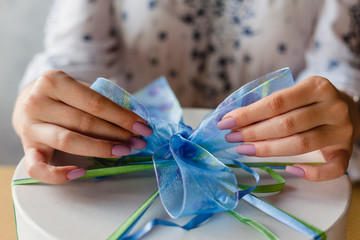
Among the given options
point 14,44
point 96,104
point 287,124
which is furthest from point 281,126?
point 14,44

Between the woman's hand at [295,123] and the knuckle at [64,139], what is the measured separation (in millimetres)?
180

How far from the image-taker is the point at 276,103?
47 cm

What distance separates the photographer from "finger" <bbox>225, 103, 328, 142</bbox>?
470 mm

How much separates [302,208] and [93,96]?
0.91 ft

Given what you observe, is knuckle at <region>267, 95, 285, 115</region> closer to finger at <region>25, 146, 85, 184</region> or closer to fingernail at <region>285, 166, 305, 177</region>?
fingernail at <region>285, 166, 305, 177</region>

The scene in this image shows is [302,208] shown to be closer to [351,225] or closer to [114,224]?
[114,224]

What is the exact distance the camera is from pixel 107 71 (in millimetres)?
854

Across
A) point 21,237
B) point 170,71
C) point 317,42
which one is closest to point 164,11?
point 170,71

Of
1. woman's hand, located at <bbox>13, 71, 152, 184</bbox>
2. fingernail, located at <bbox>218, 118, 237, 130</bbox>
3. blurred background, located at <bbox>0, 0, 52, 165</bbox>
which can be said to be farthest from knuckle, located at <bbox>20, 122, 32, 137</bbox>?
blurred background, located at <bbox>0, 0, 52, 165</bbox>

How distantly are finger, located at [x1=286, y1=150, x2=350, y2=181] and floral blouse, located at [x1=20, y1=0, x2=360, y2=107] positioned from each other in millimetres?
305

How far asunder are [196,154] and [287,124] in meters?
0.12

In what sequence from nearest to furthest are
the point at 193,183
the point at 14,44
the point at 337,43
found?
the point at 193,183 → the point at 337,43 → the point at 14,44

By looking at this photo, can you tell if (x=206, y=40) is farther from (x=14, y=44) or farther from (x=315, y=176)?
(x=14, y=44)

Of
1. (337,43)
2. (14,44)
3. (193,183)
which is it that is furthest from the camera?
(14,44)
